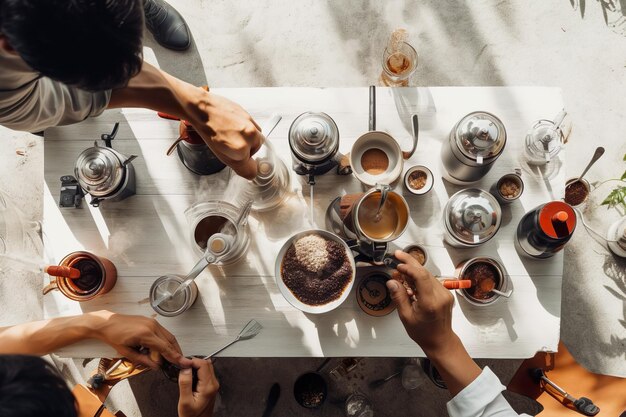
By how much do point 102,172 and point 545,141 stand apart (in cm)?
156

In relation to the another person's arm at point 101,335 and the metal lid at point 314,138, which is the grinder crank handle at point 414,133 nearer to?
the metal lid at point 314,138

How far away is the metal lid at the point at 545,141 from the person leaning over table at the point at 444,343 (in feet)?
2.14

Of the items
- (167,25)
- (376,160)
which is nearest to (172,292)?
(376,160)

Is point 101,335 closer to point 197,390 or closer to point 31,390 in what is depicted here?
point 197,390

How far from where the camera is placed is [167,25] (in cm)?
252

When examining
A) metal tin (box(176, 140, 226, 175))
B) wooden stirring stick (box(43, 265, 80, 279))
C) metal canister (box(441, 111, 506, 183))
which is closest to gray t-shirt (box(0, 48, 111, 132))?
metal tin (box(176, 140, 226, 175))

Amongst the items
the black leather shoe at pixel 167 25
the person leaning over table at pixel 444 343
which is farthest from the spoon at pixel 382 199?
the black leather shoe at pixel 167 25

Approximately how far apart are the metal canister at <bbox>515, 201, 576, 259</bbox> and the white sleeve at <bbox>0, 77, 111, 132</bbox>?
142 cm

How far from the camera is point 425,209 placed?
159cm

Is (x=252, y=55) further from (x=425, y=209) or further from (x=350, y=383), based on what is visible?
(x=350, y=383)

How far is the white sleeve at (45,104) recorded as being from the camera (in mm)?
1171

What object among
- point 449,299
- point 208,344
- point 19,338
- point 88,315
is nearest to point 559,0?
point 449,299

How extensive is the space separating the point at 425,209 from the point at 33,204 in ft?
7.70

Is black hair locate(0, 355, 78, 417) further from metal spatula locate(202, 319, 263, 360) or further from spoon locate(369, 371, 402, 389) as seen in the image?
spoon locate(369, 371, 402, 389)
